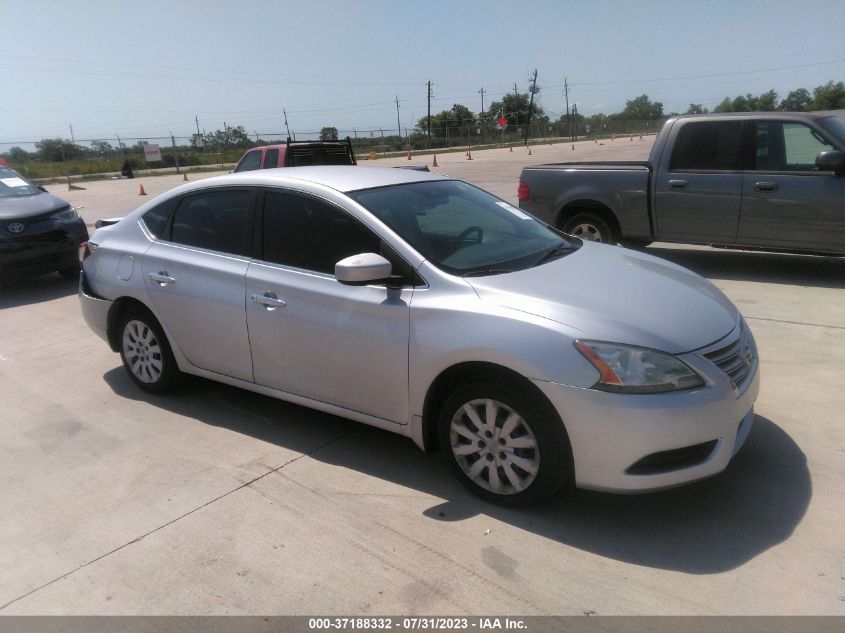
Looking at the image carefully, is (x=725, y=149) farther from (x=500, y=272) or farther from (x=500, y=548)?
(x=500, y=548)

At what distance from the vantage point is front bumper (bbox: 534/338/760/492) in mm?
2938

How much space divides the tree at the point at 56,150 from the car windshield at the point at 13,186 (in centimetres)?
3699

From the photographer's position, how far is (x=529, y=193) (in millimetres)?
8914

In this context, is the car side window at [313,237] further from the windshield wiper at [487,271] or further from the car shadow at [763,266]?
the car shadow at [763,266]

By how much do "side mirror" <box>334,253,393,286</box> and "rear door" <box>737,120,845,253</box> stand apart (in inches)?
221

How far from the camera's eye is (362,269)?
136 inches

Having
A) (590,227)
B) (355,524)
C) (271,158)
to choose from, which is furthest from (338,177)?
(271,158)

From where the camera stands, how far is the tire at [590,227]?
28.1 ft

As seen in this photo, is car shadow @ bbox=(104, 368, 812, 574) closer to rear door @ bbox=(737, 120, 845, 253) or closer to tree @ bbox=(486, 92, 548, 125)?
rear door @ bbox=(737, 120, 845, 253)

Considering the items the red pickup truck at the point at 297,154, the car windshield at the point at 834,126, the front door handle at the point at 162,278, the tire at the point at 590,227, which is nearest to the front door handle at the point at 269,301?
the front door handle at the point at 162,278

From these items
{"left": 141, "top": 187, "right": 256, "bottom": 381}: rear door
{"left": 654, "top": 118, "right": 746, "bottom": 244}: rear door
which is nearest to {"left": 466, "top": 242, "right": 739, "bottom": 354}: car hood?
{"left": 141, "top": 187, "right": 256, "bottom": 381}: rear door

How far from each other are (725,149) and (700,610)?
6.39 meters

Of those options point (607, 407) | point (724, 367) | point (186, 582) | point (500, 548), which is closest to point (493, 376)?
point (607, 407)

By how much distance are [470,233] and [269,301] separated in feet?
4.12
